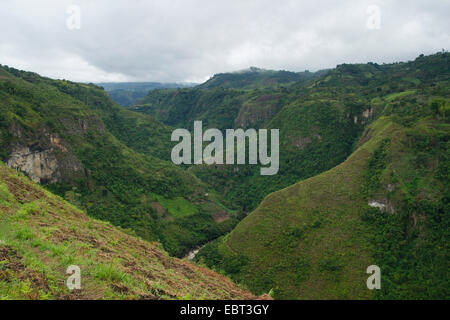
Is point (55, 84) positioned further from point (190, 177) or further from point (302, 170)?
point (302, 170)

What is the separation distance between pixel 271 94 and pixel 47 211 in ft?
476

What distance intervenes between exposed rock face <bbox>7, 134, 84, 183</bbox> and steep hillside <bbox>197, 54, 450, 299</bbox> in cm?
3353

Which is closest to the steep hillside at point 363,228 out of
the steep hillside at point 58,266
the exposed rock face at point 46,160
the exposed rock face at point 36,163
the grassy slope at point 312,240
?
the grassy slope at point 312,240

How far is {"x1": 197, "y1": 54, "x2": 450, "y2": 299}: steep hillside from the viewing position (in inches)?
1452

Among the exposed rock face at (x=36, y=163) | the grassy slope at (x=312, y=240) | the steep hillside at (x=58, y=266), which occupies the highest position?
the exposed rock face at (x=36, y=163)

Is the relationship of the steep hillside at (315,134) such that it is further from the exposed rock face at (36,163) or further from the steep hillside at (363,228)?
the exposed rock face at (36,163)

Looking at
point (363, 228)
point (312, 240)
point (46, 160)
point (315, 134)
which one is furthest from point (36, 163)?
point (315, 134)

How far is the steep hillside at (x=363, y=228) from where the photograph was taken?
3688cm

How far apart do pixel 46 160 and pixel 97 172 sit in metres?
11.8

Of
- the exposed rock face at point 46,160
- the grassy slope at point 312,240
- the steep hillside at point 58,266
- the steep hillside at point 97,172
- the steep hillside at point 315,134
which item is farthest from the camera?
the steep hillside at point 315,134

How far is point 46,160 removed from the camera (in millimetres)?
51781

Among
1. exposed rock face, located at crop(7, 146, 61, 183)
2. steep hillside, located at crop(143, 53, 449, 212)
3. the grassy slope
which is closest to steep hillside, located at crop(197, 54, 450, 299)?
the grassy slope

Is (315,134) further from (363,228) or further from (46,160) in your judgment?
(46,160)
